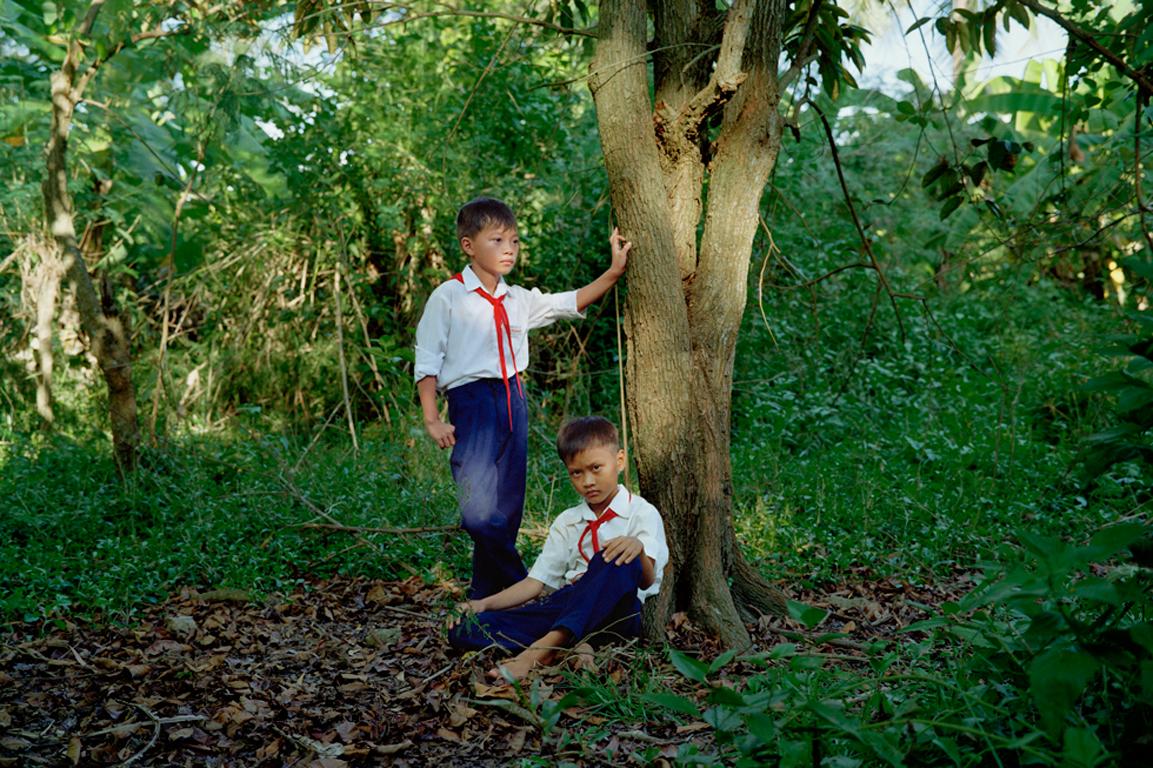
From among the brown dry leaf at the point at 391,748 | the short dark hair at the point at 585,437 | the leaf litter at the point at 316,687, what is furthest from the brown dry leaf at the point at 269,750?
the short dark hair at the point at 585,437

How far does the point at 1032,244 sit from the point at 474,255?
3.05 meters

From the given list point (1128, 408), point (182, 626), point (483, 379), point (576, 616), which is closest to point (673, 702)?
point (1128, 408)

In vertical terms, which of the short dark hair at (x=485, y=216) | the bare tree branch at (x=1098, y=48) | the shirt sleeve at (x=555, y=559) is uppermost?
the bare tree branch at (x=1098, y=48)

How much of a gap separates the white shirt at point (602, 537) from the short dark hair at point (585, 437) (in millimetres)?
211

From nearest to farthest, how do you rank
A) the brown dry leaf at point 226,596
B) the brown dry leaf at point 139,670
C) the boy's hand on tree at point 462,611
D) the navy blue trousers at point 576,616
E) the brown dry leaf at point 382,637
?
the navy blue trousers at point 576,616
the brown dry leaf at point 139,670
the boy's hand on tree at point 462,611
the brown dry leaf at point 382,637
the brown dry leaf at point 226,596

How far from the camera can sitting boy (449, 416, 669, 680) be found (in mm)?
4105

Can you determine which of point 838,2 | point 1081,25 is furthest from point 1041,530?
point 838,2

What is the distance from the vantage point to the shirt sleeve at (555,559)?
4465 millimetres

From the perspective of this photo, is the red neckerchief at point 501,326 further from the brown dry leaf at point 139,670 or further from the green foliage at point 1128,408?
the green foliage at point 1128,408

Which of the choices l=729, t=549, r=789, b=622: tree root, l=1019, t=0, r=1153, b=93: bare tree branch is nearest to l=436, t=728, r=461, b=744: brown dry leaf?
l=729, t=549, r=789, b=622: tree root

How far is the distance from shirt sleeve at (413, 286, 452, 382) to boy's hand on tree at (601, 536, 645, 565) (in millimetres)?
1159

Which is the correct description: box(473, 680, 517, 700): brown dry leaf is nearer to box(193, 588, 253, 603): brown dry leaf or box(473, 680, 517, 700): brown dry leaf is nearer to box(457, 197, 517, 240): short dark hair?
box(193, 588, 253, 603): brown dry leaf

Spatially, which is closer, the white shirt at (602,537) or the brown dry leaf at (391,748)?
the brown dry leaf at (391,748)

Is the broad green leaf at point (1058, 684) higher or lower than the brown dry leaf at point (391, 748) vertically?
higher
